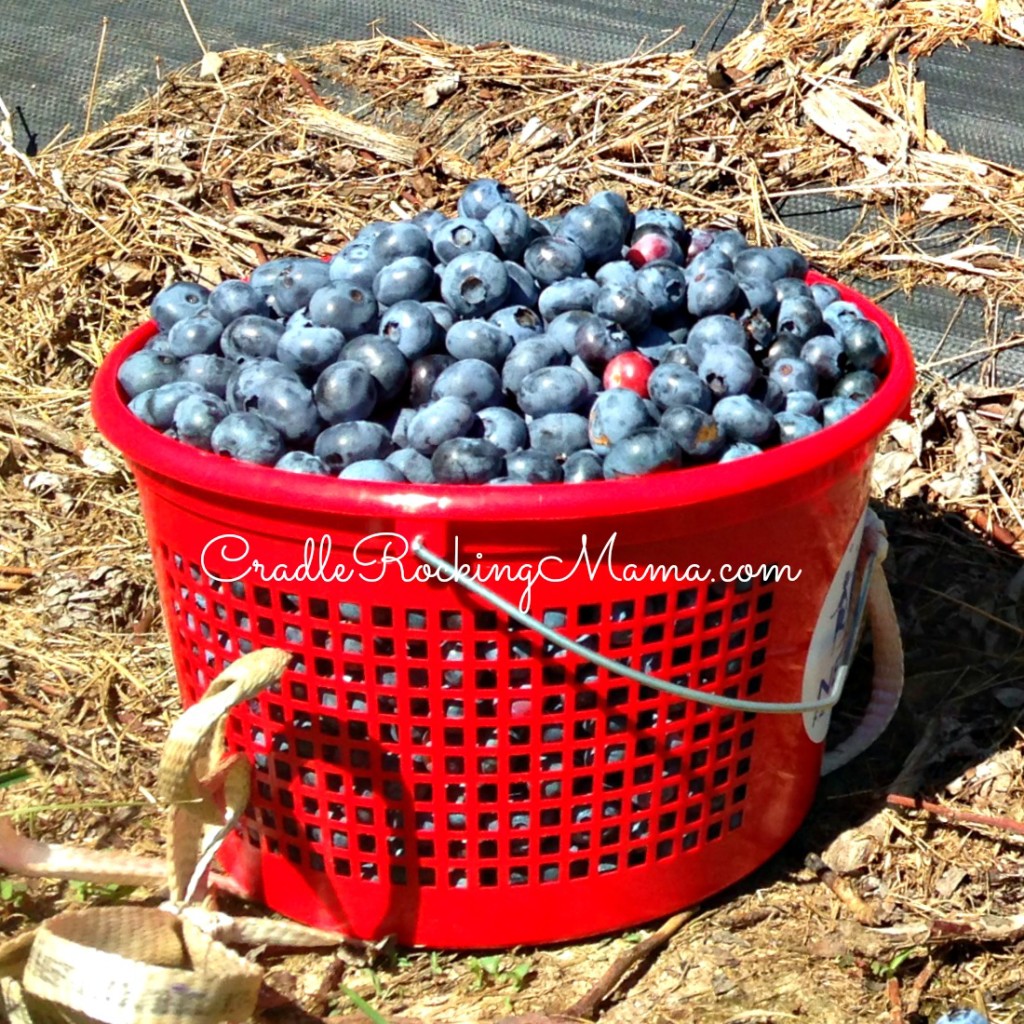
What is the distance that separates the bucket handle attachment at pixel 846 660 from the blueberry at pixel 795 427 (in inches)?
14.7

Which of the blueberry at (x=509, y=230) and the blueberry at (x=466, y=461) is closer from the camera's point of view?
the blueberry at (x=466, y=461)

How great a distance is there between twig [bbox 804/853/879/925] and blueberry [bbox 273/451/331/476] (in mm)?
1099

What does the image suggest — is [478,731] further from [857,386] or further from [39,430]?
[39,430]

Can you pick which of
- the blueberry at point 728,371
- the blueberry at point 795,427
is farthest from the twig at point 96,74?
the blueberry at point 795,427

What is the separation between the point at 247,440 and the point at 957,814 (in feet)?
4.56

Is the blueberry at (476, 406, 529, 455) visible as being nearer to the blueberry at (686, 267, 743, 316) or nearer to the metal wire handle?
the metal wire handle

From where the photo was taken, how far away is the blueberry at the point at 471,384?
179 centimetres

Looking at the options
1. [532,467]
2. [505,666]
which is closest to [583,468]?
[532,467]

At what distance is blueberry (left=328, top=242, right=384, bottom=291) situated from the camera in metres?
2.01

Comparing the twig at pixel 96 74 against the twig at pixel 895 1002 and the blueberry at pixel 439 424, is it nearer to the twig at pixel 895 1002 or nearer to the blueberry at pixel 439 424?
the blueberry at pixel 439 424

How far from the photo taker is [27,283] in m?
3.72

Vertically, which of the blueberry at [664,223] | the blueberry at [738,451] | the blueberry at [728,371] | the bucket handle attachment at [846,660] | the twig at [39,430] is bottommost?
the twig at [39,430]

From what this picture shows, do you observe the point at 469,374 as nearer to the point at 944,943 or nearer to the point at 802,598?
the point at 802,598

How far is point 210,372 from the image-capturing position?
6.12 ft
